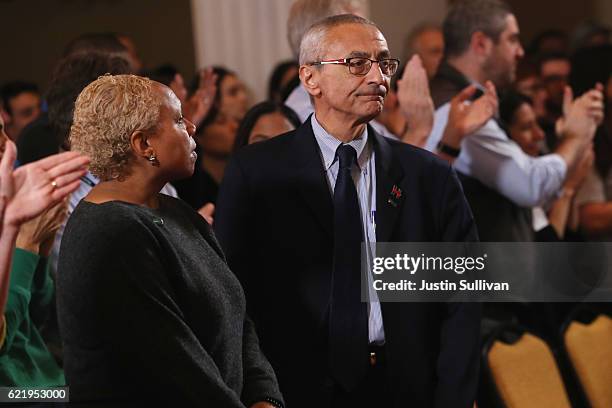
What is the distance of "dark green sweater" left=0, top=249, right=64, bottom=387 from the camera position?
102 inches

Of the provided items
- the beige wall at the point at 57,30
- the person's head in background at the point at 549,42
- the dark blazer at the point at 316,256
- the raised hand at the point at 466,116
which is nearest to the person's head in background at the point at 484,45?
the raised hand at the point at 466,116

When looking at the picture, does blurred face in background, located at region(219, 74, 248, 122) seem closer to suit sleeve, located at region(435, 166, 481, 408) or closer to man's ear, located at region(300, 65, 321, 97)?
man's ear, located at region(300, 65, 321, 97)

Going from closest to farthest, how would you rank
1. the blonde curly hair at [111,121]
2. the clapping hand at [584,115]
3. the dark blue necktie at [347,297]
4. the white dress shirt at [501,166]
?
the blonde curly hair at [111,121] → the dark blue necktie at [347,297] → the white dress shirt at [501,166] → the clapping hand at [584,115]

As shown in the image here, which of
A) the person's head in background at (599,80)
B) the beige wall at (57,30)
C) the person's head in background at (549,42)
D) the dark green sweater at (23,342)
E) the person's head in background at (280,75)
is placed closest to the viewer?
the dark green sweater at (23,342)

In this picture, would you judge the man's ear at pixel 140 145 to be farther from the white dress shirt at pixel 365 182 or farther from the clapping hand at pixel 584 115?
the clapping hand at pixel 584 115

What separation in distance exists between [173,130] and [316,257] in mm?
569

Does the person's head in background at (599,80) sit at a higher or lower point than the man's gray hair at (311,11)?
lower

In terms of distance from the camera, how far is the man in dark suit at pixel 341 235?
8.89 feet

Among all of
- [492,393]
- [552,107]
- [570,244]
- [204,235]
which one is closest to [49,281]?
[204,235]

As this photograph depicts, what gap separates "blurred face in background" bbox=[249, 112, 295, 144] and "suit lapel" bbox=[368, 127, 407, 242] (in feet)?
2.26

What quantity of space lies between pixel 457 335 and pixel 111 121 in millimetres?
1101

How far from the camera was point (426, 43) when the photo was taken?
5352 millimetres

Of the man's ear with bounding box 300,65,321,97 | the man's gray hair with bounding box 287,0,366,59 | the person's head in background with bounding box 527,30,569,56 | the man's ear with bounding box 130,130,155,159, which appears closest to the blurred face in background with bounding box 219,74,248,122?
the man's gray hair with bounding box 287,0,366,59

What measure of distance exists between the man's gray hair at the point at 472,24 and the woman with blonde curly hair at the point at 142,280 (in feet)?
6.47
